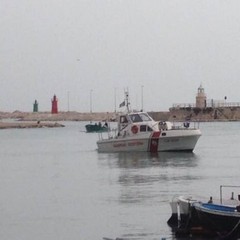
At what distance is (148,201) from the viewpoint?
29.4 m

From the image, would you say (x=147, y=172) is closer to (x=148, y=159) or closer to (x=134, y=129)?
(x=148, y=159)

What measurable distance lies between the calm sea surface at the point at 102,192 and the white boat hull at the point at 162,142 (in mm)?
1195

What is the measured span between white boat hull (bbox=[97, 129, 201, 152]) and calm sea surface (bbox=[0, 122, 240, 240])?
1195mm

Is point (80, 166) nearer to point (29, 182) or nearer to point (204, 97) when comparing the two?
point (29, 182)

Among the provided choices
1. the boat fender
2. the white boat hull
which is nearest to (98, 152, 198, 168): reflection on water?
the white boat hull

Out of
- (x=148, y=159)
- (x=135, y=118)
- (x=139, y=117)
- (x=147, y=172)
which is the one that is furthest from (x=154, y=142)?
(x=147, y=172)

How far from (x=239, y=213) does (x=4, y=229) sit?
841 cm

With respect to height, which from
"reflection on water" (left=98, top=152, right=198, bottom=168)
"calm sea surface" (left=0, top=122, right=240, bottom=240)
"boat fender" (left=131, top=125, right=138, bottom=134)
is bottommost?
"calm sea surface" (left=0, top=122, right=240, bottom=240)

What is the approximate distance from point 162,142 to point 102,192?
2654 centimetres

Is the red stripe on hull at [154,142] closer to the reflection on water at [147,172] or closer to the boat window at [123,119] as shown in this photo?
the reflection on water at [147,172]

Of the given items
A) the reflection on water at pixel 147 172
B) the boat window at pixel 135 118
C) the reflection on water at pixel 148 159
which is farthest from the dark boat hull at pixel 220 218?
the boat window at pixel 135 118

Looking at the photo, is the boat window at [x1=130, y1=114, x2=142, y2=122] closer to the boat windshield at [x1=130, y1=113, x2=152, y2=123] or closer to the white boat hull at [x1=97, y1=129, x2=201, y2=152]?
the boat windshield at [x1=130, y1=113, x2=152, y2=123]

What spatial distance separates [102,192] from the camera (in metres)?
33.8

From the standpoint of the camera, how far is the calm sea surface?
24016 mm
